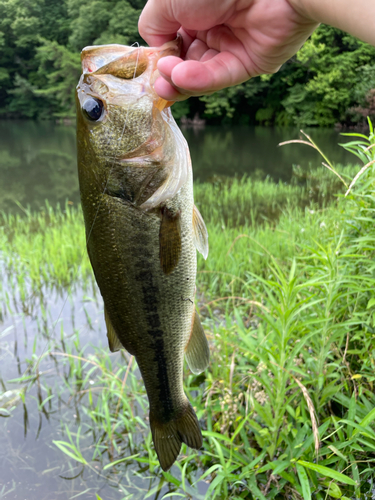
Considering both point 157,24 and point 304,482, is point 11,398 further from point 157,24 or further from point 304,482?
point 157,24

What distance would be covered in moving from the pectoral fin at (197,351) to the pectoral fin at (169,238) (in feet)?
1.17

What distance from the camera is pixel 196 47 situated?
161 centimetres

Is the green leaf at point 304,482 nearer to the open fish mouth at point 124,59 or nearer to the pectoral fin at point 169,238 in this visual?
the pectoral fin at point 169,238

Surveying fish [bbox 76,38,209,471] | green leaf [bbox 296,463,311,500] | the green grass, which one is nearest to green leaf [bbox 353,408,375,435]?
the green grass

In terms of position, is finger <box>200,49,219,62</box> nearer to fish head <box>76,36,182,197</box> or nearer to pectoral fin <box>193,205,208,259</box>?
fish head <box>76,36,182,197</box>

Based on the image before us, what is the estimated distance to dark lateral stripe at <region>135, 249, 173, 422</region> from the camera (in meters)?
1.38

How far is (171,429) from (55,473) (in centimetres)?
163

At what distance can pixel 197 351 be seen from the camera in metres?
1.57

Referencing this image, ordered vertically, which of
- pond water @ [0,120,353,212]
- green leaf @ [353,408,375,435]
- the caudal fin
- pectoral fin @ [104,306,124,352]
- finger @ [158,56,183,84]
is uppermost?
finger @ [158,56,183,84]

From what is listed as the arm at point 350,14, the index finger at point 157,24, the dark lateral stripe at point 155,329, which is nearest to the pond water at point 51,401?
the dark lateral stripe at point 155,329

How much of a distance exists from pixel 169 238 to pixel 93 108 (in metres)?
0.55

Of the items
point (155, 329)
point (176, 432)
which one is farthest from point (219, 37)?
point (176, 432)

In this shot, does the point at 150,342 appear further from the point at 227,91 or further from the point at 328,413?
the point at 227,91

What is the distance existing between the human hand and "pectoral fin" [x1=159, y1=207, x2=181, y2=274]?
1.34 ft
